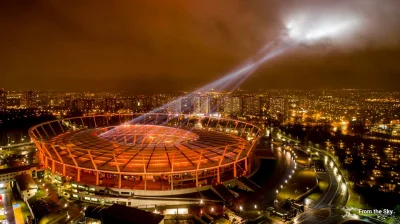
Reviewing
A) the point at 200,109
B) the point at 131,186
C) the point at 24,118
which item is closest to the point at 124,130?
the point at 131,186

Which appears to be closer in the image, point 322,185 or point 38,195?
point 38,195

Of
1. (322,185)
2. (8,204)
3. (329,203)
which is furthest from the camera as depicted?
(322,185)

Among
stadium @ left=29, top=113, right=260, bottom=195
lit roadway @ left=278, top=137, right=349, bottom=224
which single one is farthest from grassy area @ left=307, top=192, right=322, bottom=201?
stadium @ left=29, top=113, right=260, bottom=195

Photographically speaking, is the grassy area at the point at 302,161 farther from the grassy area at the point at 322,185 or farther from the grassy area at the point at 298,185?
the grassy area at the point at 322,185

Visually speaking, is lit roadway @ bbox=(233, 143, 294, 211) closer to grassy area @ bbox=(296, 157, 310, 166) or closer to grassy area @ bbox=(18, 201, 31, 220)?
grassy area @ bbox=(296, 157, 310, 166)

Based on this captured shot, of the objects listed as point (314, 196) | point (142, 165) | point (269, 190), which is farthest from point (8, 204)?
point (314, 196)

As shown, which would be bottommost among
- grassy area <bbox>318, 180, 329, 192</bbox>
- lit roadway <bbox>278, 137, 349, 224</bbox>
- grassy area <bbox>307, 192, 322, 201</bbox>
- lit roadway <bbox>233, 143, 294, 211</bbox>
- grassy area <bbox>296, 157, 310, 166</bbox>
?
lit roadway <bbox>278, 137, 349, 224</bbox>

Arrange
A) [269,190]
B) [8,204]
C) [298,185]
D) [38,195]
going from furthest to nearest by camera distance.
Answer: [298,185] → [269,190] → [38,195] → [8,204]

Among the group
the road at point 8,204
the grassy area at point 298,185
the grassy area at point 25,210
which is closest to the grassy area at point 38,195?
the grassy area at point 25,210

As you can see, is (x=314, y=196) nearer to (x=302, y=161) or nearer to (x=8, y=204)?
(x=302, y=161)
